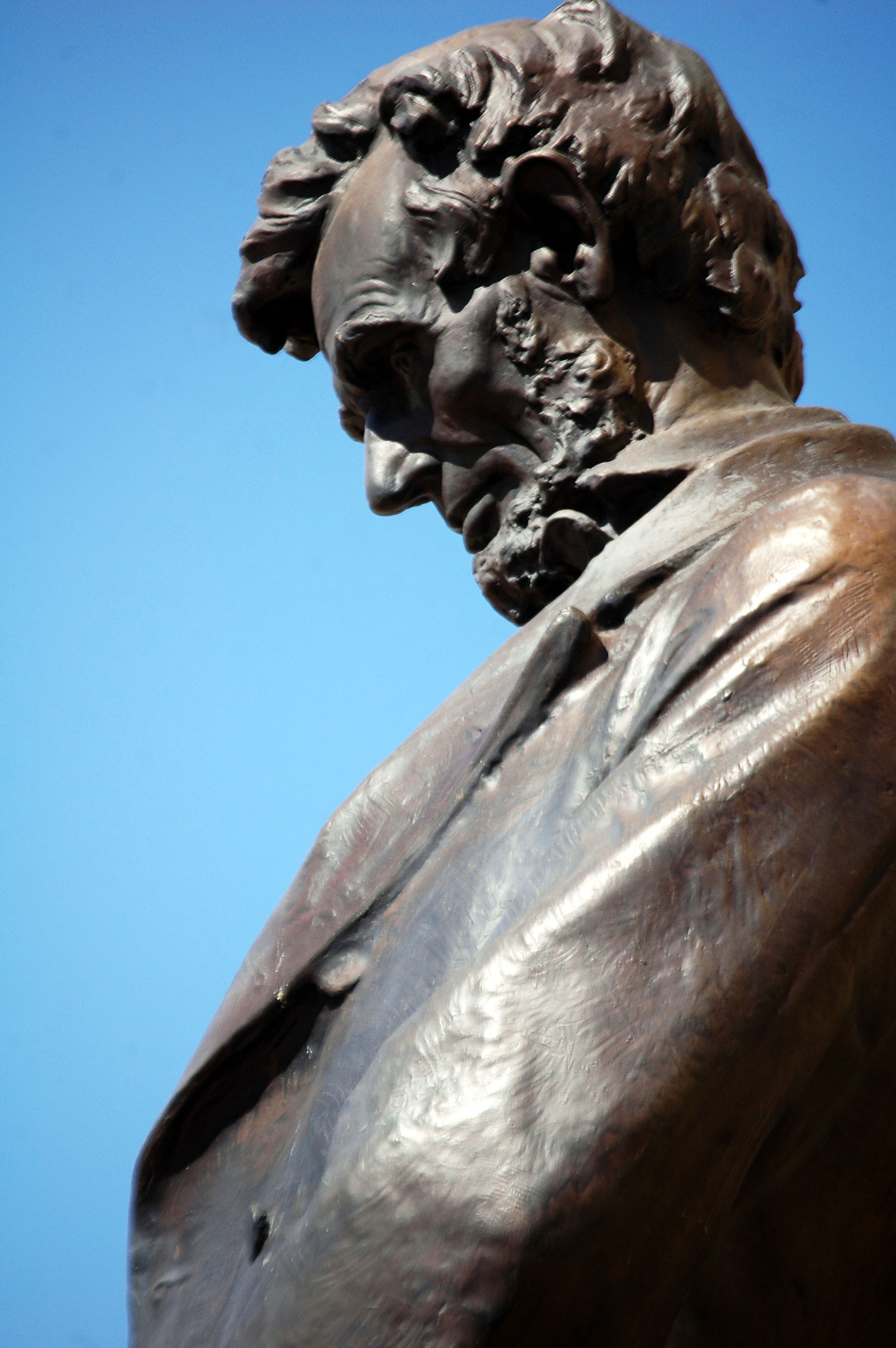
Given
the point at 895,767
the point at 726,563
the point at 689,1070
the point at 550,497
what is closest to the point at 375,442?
the point at 550,497

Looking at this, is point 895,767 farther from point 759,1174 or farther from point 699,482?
point 699,482

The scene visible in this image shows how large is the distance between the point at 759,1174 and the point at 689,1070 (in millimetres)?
219

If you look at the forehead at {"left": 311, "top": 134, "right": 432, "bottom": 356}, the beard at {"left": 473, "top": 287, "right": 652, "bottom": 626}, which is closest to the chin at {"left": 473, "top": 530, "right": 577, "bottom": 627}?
the beard at {"left": 473, "top": 287, "right": 652, "bottom": 626}

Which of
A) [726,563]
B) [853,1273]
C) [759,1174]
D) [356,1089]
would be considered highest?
[726,563]

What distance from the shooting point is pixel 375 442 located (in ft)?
8.27

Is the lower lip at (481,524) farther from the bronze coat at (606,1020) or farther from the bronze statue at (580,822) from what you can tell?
the bronze coat at (606,1020)

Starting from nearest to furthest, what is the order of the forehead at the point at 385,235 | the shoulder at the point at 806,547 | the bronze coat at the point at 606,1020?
the bronze coat at the point at 606,1020 < the shoulder at the point at 806,547 < the forehead at the point at 385,235

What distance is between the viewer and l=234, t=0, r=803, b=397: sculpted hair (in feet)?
7.65

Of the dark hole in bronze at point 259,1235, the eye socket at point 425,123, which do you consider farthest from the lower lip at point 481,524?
the dark hole in bronze at point 259,1235

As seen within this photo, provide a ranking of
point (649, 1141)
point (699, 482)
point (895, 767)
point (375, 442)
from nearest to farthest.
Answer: point (649, 1141) < point (895, 767) < point (699, 482) < point (375, 442)

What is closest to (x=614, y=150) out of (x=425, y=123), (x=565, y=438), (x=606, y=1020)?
(x=425, y=123)

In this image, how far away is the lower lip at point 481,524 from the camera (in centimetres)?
241

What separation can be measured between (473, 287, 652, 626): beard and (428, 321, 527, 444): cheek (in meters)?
0.02

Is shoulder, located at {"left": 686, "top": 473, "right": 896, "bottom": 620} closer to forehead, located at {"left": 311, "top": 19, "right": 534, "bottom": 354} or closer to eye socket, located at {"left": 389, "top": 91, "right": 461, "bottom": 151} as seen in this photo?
forehead, located at {"left": 311, "top": 19, "right": 534, "bottom": 354}
